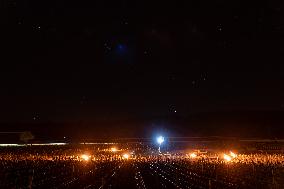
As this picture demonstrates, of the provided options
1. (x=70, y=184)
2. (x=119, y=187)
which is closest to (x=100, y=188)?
(x=119, y=187)

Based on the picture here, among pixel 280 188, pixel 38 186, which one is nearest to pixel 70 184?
pixel 38 186

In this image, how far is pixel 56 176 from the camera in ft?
273

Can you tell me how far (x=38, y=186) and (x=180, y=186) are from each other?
17.4m

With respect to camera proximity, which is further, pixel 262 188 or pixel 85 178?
pixel 85 178

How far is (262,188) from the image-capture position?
201ft

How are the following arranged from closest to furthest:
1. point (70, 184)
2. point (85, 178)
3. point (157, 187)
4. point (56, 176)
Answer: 1. point (157, 187)
2. point (70, 184)
3. point (85, 178)
4. point (56, 176)

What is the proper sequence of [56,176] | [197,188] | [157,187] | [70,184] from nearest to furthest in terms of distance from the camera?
[197,188] < [157,187] < [70,184] < [56,176]

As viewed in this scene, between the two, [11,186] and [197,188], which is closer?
[197,188]

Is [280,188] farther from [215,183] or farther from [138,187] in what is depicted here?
[138,187]

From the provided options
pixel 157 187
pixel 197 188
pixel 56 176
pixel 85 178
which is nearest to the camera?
pixel 197 188

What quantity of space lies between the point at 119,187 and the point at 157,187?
4.51 meters

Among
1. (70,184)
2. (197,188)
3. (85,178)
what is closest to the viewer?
(197,188)

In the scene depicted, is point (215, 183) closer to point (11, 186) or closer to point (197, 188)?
point (197, 188)

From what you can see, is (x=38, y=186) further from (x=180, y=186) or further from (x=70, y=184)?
A: (x=180, y=186)
